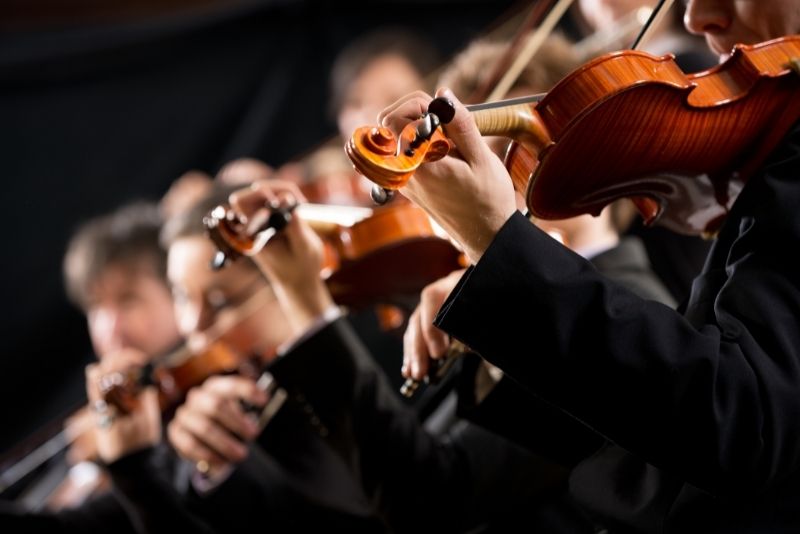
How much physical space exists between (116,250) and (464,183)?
1.20 m

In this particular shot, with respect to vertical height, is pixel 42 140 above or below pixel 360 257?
above

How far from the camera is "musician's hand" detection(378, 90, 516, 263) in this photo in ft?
1.85

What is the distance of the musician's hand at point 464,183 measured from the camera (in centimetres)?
56

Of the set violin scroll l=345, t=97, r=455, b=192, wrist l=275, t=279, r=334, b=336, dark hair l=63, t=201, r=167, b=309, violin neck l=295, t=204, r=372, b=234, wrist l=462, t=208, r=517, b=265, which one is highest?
violin scroll l=345, t=97, r=455, b=192

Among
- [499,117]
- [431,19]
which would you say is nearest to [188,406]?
[499,117]

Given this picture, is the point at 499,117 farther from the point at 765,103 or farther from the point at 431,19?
the point at 431,19

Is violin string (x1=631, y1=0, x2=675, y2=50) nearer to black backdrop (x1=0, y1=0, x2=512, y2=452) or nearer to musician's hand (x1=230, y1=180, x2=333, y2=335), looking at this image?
musician's hand (x1=230, y1=180, x2=333, y2=335)

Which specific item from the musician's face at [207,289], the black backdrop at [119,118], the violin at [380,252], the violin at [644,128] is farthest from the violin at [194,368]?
the black backdrop at [119,118]

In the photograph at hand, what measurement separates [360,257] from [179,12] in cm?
179

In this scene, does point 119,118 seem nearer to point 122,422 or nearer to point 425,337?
point 122,422

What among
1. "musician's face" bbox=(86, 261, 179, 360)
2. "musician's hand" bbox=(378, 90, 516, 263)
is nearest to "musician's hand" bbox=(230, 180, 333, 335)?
"musician's hand" bbox=(378, 90, 516, 263)

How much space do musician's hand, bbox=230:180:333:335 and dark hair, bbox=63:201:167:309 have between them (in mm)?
756

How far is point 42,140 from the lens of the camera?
2.52 m

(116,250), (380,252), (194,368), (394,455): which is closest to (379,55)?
(116,250)
